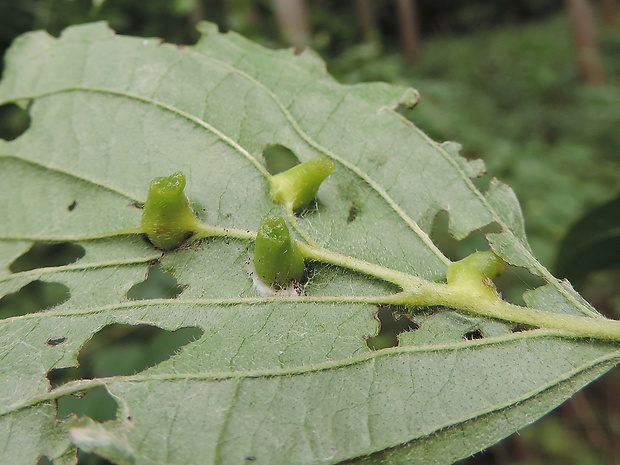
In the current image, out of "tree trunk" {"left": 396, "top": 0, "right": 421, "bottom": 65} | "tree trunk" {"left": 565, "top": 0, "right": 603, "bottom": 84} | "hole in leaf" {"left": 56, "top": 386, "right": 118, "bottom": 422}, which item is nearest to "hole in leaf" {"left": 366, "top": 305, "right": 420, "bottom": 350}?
"hole in leaf" {"left": 56, "top": 386, "right": 118, "bottom": 422}

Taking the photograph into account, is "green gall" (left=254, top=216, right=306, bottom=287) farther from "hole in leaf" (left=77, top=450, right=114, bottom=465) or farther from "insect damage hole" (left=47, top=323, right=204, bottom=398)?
"hole in leaf" (left=77, top=450, right=114, bottom=465)

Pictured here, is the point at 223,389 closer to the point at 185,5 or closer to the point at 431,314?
the point at 431,314

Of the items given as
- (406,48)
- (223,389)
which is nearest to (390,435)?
(223,389)

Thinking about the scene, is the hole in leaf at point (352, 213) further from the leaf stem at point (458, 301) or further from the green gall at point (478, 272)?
the green gall at point (478, 272)

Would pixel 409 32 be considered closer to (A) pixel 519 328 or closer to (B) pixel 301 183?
(B) pixel 301 183

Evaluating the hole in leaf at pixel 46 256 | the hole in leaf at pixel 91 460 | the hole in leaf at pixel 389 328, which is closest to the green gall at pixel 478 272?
the hole in leaf at pixel 389 328

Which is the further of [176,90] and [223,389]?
[176,90]
